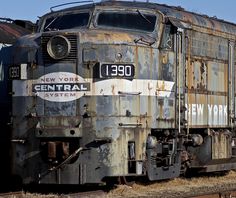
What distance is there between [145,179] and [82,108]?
317 cm

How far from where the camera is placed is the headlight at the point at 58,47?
12750 millimetres

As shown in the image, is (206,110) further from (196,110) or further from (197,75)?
(197,75)

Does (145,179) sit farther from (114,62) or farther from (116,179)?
(114,62)

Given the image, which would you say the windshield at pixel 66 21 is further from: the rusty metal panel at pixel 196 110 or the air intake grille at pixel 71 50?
the rusty metal panel at pixel 196 110

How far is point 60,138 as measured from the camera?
1280 centimetres

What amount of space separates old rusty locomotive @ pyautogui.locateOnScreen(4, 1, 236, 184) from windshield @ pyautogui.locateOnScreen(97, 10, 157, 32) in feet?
0.07

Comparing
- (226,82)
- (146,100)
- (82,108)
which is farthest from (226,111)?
(82,108)

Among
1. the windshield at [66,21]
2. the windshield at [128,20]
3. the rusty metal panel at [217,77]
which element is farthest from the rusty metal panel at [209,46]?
the windshield at [66,21]

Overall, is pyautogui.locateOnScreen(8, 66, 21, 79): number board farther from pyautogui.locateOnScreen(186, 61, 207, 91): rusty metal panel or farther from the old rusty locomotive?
pyautogui.locateOnScreen(186, 61, 207, 91): rusty metal panel

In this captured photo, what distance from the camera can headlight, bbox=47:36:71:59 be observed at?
1275 cm

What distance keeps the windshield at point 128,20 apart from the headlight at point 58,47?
1393 millimetres

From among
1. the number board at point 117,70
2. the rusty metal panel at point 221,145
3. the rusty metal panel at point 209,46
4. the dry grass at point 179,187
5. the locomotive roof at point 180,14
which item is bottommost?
the dry grass at point 179,187

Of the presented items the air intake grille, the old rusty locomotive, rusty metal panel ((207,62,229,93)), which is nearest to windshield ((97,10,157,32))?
the old rusty locomotive

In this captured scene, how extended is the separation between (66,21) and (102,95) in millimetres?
2553
